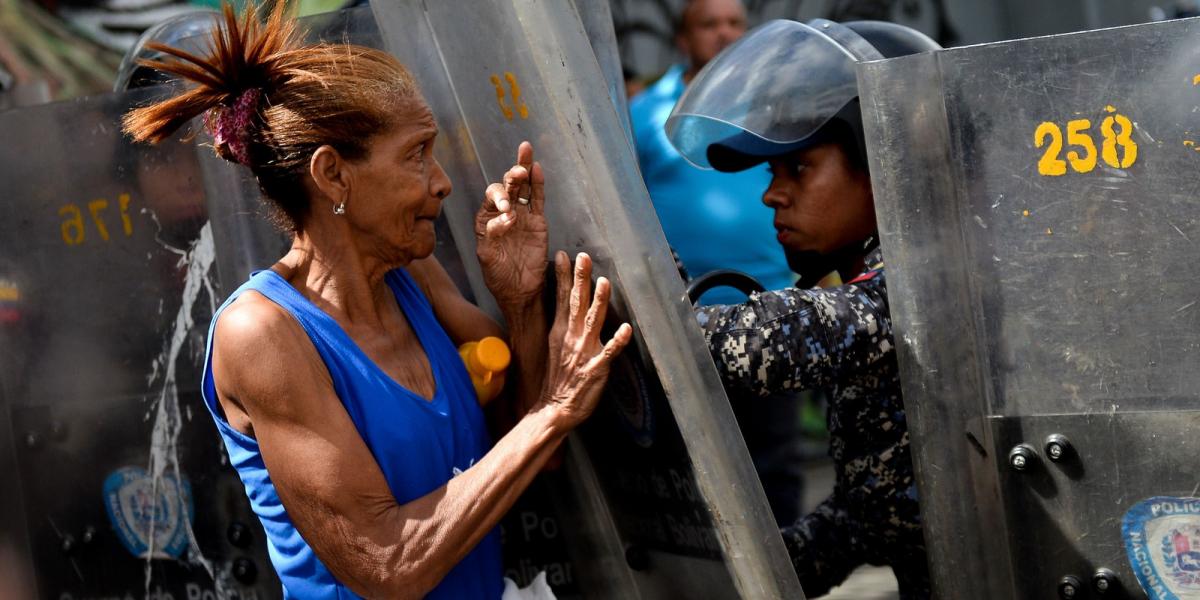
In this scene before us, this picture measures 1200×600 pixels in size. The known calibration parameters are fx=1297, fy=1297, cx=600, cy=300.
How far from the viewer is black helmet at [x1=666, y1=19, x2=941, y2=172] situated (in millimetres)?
2121

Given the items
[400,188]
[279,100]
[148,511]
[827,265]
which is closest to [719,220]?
[827,265]

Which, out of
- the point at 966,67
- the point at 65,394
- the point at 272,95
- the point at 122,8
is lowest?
the point at 65,394

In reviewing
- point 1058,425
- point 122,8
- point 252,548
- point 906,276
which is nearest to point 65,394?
point 252,548

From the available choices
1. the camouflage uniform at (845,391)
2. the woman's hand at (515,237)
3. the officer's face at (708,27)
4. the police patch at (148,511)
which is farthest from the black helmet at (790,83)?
the officer's face at (708,27)

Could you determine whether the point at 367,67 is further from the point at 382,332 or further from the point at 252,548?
the point at 252,548

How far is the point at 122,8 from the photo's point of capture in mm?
Result: 5668

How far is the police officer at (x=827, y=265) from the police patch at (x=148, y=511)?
1181 mm

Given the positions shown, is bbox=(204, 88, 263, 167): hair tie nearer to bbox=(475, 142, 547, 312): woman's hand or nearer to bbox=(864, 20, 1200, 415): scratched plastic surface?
bbox=(475, 142, 547, 312): woman's hand

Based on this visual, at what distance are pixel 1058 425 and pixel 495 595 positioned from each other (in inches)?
35.6

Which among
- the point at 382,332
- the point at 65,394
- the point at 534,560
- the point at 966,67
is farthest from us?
the point at 65,394

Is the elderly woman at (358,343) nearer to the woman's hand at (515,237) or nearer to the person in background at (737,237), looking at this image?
the woman's hand at (515,237)

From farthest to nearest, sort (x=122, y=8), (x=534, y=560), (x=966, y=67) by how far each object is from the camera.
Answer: (x=122, y=8) < (x=534, y=560) < (x=966, y=67)

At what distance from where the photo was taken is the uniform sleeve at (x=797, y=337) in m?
1.98

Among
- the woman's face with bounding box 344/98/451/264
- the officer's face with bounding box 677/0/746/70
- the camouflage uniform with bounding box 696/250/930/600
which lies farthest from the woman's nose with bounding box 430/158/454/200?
the officer's face with bounding box 677/0/746/70
